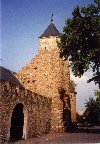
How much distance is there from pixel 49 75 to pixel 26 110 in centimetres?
819

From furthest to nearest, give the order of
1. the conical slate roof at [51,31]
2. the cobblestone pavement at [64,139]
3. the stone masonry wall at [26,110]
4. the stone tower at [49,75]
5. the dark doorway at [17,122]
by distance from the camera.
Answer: the conical slate roof at [51,31], the stone tower at [49,75], the dark doorway at [17,122], the cobblestone pavement at [64,139], the stone masonry wall at [26,110]

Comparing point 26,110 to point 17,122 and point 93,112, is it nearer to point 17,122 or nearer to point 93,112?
point 17,122

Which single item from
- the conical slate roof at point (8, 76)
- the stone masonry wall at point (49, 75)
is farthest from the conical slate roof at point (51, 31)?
the conical slate roof at point (8, 76)

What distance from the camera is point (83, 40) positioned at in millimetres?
22750

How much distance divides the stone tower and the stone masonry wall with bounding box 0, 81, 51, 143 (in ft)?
3.51

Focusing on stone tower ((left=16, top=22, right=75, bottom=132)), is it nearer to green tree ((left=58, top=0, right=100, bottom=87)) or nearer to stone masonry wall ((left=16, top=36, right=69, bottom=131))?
stone masonry wall ((left=16, top=36, right=69, bottom=131))

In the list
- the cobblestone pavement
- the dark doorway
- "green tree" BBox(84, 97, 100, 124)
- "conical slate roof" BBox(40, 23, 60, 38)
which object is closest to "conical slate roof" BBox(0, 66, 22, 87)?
the dark doorway

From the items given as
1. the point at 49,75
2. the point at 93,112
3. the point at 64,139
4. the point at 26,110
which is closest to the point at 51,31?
the point at 49,75

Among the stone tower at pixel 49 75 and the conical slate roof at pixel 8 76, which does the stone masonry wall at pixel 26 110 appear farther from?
the conical slate roof at pixel 8 76

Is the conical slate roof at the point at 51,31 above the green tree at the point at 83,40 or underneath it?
above

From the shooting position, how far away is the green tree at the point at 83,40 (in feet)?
71.0

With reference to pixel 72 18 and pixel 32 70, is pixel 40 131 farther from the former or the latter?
pixel 72 18

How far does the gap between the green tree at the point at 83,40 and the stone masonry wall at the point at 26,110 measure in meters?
4.83

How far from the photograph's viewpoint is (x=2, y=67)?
26.9 metres
